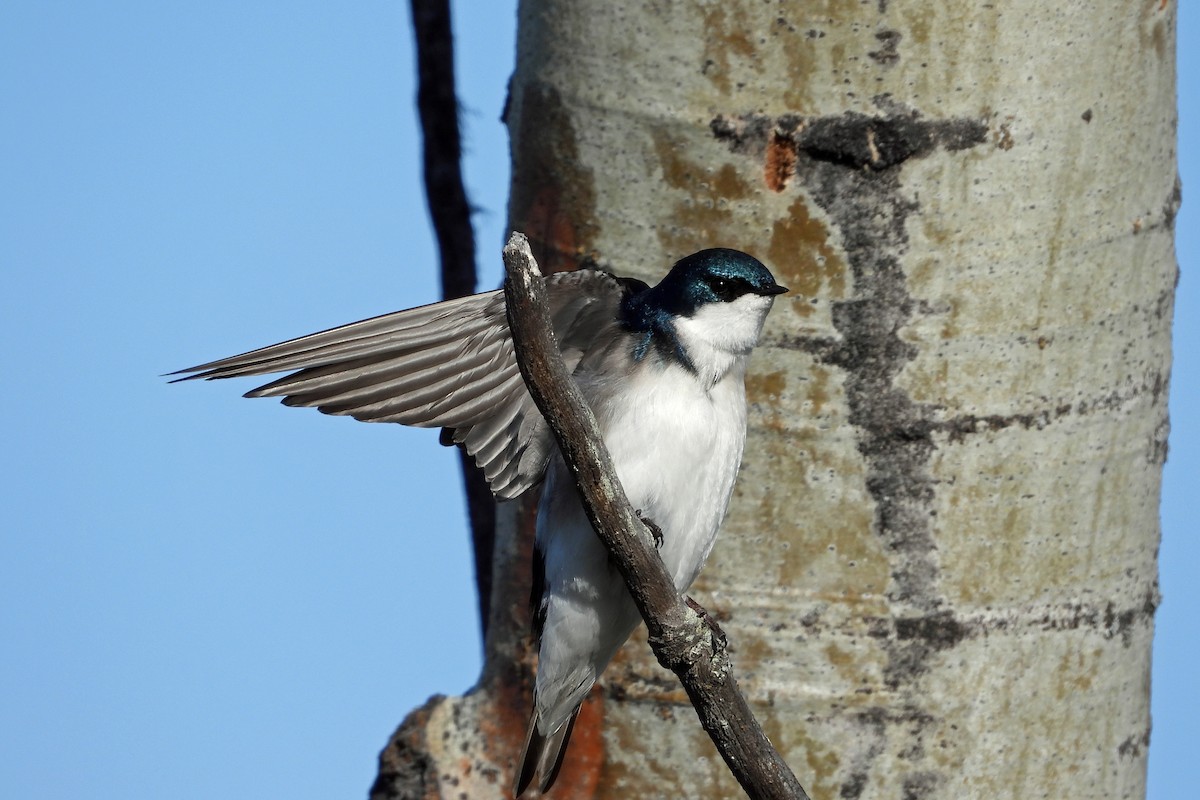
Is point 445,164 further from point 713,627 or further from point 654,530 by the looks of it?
point 713,627

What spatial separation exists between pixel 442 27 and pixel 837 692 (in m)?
2.11

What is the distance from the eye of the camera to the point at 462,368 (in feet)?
8.09

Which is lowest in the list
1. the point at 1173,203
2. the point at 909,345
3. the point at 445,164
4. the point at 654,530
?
the point at 654,530

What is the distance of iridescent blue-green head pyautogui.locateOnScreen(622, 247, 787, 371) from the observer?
221 centimetres

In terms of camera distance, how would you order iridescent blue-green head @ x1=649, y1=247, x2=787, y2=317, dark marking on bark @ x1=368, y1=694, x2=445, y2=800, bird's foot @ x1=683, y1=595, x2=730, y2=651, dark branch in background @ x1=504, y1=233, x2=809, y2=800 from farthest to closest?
dark marking on bark @ x1=368, y1=694, x2=445, y2=800 < iridescent blue-green head @ x1=649, y1=247, x2=787, y2=317 < bird's foot @ x1=683, y1=595, x2=730, y2=651 < dark branch in background @ x1=504, y1=233, x2=809, y2=800

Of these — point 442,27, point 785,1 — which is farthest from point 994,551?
point 442,27

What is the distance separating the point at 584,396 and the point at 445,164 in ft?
5.69

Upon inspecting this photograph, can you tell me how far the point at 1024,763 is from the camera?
2516 mm

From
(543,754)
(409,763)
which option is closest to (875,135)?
(543,754)

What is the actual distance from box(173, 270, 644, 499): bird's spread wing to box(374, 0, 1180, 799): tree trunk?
0.59 ft

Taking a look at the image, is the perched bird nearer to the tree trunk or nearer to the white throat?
the white throat

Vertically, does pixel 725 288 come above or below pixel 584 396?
above

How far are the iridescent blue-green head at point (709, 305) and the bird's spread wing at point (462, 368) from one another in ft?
0.41

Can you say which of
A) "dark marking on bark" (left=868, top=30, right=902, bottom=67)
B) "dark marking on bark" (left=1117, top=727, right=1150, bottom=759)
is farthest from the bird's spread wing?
"dark marking on bark" (left=1117, top=727, right=1150, bottom=759)
